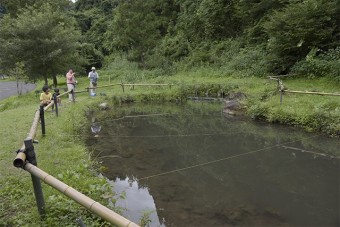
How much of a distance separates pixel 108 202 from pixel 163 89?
1529cm

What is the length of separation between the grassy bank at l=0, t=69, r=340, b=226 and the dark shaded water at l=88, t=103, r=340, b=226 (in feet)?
2.47

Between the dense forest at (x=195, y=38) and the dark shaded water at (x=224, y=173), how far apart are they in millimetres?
7492

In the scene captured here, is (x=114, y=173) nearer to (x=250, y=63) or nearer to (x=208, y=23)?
(x=250, y=63)

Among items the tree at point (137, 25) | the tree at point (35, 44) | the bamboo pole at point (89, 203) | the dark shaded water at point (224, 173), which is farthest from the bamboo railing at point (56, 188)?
the tree at point (137, 25)

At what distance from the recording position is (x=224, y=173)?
7914mm

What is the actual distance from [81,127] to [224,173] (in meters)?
6.60

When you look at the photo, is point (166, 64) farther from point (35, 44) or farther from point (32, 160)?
point (32, 160)

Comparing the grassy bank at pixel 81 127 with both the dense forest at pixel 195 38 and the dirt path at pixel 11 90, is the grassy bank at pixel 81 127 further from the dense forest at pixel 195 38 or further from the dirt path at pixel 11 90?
the dirt path at pixel 11 90

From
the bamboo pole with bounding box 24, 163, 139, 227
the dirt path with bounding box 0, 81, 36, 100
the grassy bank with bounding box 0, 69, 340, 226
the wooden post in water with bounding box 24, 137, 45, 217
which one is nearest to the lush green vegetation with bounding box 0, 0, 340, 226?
the grassy bank with bounding box 0, 69, 340, 226

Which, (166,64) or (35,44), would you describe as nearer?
(35,44)

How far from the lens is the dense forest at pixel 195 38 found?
57.8ft

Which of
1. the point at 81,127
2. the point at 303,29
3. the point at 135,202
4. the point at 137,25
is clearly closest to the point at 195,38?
the point at 137,25

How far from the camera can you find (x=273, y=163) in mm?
8523

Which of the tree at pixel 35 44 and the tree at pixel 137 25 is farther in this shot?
the tree at pixel 137 25
